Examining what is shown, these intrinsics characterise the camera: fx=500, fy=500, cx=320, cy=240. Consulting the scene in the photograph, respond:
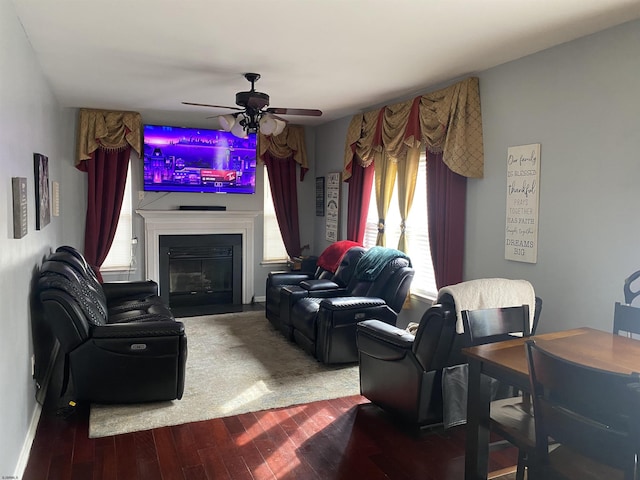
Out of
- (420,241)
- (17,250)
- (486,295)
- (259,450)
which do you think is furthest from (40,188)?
(420,241)

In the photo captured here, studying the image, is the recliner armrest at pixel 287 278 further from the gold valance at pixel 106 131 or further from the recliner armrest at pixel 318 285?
the gold valance at pixel 106 131

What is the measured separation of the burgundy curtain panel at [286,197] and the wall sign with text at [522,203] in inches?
146

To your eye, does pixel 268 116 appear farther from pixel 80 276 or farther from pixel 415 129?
pixel 80 276

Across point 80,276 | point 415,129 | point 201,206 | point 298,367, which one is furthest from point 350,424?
point 201,206

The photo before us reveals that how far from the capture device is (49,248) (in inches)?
170

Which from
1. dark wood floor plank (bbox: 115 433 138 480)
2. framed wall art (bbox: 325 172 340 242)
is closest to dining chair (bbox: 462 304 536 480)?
dark wood floor plank (bbox: 115 433 138 480)

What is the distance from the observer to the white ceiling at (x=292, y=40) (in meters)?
2.78

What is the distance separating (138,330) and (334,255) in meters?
2.70

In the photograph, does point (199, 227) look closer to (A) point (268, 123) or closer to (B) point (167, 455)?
(A) point (268, 123)

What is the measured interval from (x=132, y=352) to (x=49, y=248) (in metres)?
1.58

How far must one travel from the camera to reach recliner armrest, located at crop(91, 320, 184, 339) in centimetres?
334

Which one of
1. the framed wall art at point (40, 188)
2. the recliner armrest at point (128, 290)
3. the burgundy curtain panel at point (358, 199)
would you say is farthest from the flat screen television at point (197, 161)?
the framed wall art at point (40, 188)

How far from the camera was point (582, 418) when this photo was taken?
176cm

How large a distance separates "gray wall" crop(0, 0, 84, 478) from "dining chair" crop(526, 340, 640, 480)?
2.26 meters
